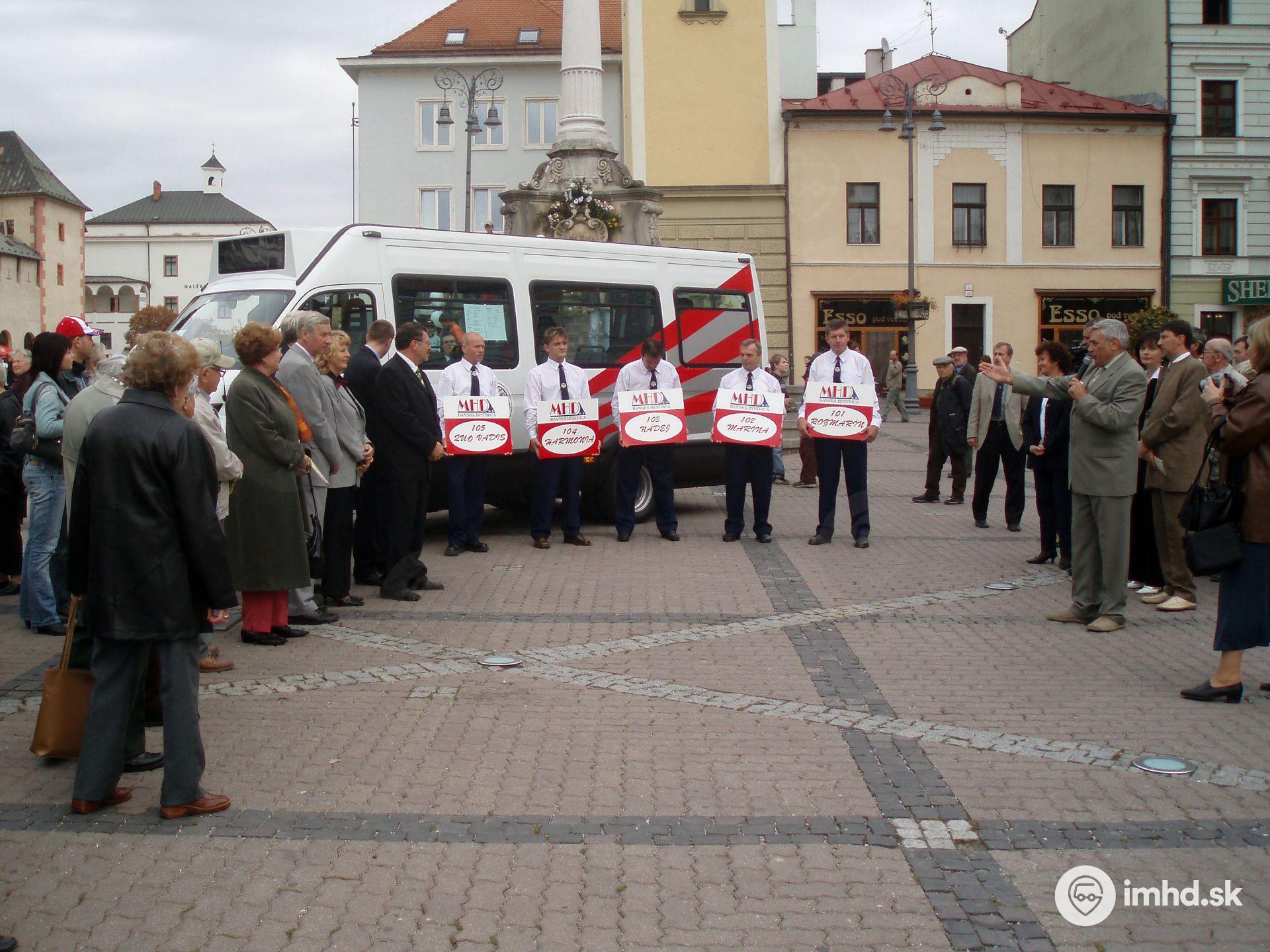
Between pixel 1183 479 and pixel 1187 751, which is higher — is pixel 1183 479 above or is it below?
above

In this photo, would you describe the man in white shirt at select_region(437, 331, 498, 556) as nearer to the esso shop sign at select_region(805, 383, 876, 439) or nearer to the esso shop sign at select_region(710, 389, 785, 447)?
the esso shop sign at select_region(710, 389, 785, 447)

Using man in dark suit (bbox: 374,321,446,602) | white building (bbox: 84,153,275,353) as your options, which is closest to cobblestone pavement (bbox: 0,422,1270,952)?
man in dark suit (bbox: 374,321,446,602)

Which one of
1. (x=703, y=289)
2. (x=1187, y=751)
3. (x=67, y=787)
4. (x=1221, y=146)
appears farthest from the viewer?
(x=1221, y=146)

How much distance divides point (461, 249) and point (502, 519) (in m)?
3.61

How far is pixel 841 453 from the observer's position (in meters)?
12.7

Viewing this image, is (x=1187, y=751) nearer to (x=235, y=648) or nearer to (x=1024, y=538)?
(x=235, y=648)

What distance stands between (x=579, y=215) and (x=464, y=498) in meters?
14.1

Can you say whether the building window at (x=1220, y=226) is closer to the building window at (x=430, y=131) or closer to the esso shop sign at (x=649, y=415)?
the building window at (x=430, y=131)

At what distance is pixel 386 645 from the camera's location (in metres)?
8.12

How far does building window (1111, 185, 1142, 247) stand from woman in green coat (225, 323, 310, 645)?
38376 mm

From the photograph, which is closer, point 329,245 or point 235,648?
point 235,648

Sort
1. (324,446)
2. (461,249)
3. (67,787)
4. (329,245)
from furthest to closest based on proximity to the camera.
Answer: (461,249), (329,245), (324,446), (67,787)

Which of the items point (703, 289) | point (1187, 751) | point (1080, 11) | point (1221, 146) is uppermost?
point (1080, 11)

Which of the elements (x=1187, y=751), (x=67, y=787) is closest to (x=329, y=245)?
(x=67, y=787)
